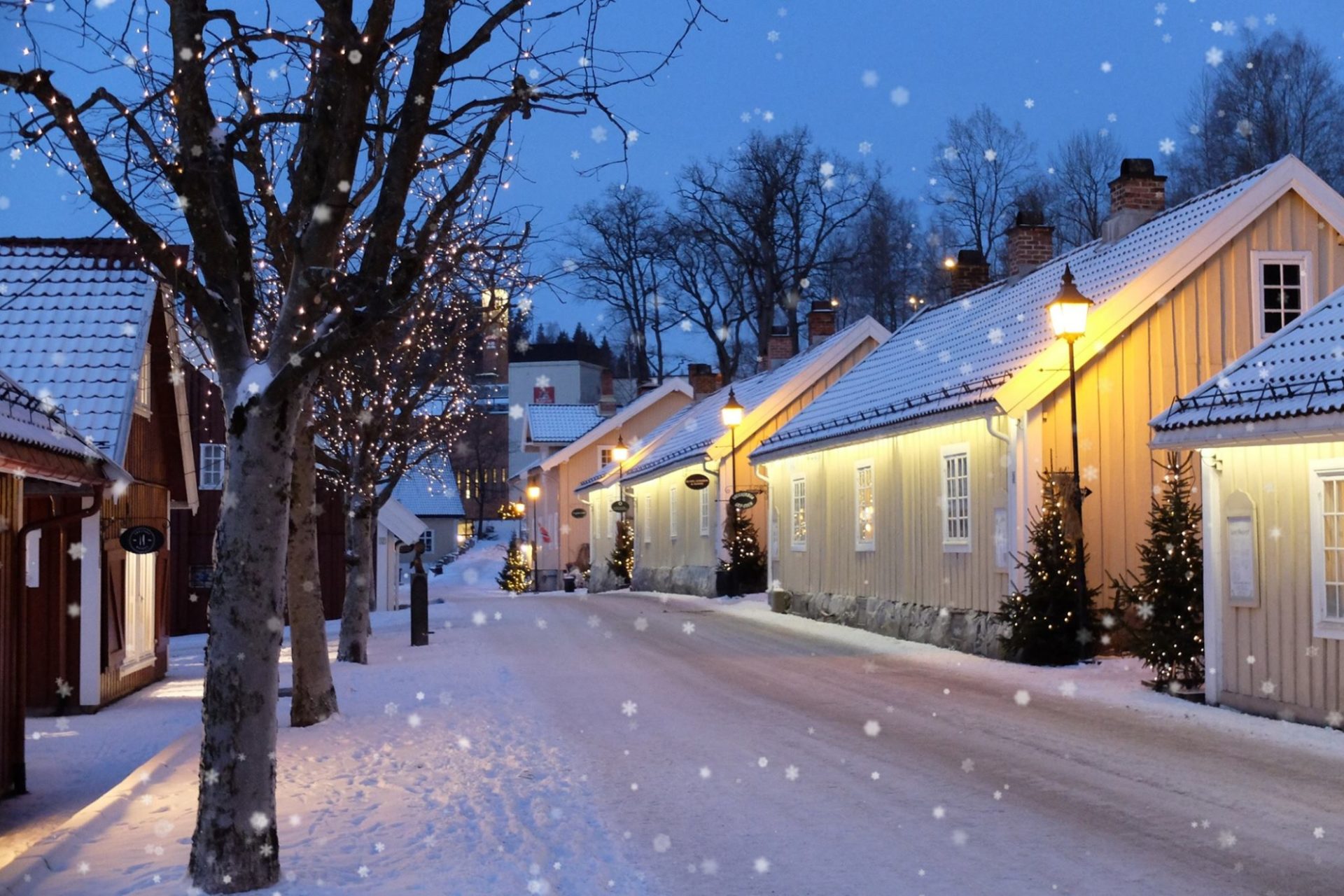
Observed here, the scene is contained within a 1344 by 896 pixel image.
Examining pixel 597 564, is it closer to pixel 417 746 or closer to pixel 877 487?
pixel 877 487

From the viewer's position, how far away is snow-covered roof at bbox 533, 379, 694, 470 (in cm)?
5275

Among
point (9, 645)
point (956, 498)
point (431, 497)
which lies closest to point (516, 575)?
point (431, 497)

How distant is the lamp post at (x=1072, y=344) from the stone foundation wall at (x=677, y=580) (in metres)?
17.0

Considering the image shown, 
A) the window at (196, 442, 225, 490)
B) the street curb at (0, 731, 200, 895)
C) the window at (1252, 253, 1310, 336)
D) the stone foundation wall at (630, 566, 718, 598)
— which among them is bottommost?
the stone foundation wall at (630, 566, 718, 598)

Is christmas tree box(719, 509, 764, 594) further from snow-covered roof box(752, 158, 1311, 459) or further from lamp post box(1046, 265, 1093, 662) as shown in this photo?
lamp post box(1046, 265, 1093, 662)

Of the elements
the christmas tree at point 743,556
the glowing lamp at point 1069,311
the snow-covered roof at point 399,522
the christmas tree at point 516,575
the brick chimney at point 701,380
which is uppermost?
the brick chimney at point 701,380

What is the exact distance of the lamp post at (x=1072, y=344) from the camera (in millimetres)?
15734

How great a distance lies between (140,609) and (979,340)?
13.0 meters

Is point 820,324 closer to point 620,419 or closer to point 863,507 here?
point 863,507

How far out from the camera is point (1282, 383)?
39.9 ft

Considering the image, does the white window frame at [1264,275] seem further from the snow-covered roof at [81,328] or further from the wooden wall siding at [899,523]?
the snow-covered roof at [81,328]

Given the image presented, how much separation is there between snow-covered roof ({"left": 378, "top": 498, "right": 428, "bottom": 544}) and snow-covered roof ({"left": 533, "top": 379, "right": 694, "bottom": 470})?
13630mm

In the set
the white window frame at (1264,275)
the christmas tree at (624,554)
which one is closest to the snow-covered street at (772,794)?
the white window frame at (1264,275)

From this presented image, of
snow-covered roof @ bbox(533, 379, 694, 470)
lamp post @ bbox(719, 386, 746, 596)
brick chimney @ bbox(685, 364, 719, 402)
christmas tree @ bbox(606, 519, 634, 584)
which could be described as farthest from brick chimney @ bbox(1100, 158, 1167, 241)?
snow-covered roof @ bbox(533, 379, 694, 470)
